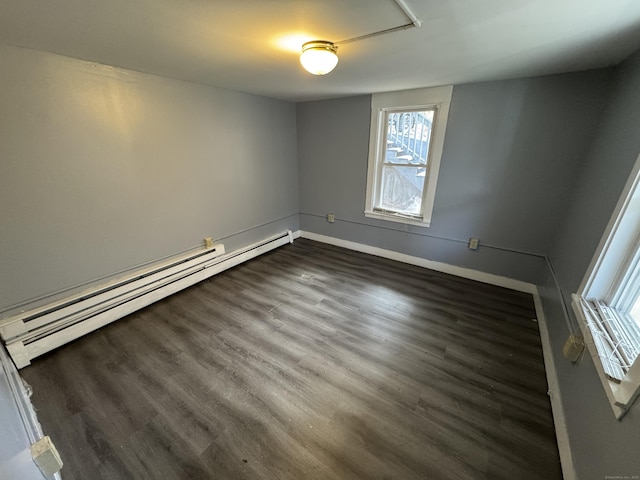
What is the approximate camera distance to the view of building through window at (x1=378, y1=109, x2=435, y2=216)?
2.99 metres

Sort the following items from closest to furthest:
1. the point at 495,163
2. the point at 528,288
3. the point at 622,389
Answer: the point at 622,389 → the point at 495,163 → the point at 528,288

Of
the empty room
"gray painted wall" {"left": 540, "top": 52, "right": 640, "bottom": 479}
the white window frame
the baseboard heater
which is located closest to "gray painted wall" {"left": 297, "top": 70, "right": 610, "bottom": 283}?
the empty room

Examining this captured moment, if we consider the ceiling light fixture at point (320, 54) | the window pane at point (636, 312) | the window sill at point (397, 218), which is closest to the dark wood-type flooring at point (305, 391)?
the window pane at point (636, 312)

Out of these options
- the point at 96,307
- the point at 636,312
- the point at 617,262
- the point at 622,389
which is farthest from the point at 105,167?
the point at 636,312

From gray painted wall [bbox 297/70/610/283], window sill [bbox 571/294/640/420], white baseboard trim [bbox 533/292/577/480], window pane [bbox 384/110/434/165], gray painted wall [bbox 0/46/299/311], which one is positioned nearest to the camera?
window sill [bbox 571/294/640/420]

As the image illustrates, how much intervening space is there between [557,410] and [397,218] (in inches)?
91.5

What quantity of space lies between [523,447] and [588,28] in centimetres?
228

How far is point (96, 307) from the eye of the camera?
211 centimetres

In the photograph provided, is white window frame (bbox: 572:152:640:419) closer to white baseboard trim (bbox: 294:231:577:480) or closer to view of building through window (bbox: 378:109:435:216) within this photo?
white baseboard trim (bbox: 294:231:577:480)

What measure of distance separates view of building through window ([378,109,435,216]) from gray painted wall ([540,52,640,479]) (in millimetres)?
1408

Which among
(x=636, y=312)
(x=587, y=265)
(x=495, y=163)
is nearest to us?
(x=636, y=312)

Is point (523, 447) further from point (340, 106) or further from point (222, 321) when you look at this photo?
point (340, 106)

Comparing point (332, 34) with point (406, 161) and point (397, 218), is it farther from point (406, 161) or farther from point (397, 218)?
point (397, 218)

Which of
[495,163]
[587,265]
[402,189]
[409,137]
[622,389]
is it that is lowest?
[622,389]
